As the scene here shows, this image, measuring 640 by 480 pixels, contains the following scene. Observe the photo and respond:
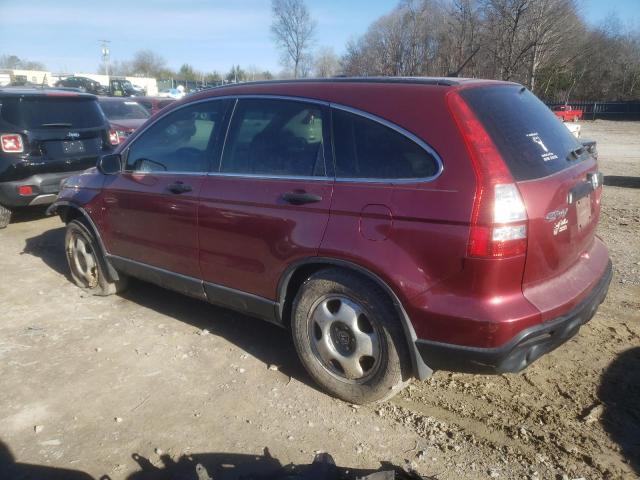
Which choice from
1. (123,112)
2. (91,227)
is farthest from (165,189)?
(123,112)

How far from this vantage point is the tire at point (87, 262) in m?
4.71

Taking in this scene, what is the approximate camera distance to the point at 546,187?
2547mm

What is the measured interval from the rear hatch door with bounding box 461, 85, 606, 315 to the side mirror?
287 centimetres

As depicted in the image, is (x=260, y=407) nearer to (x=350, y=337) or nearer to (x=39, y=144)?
(x=350, y=337)

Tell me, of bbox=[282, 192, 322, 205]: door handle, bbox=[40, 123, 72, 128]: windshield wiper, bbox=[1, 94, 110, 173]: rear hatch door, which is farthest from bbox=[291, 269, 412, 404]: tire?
bbox=[40, 123, 72, 128]: windshield wiper

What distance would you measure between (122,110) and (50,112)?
5661mm

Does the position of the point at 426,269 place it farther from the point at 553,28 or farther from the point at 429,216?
the point at 553,28

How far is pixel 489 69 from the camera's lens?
44.3 ft

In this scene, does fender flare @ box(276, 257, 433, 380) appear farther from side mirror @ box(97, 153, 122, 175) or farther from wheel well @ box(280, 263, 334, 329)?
side mirror @ box(97, 153, 122, 175)

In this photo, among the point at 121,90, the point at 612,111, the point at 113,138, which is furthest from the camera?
the point at 612,111

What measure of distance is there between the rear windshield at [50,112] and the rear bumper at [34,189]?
71 centimetres

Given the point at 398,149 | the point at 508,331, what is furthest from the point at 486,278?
the point at 398,149

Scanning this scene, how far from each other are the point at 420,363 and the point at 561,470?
32.7 inches

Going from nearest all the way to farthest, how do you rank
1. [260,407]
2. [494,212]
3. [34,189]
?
[494,212]
[260,407]
[34,189]
